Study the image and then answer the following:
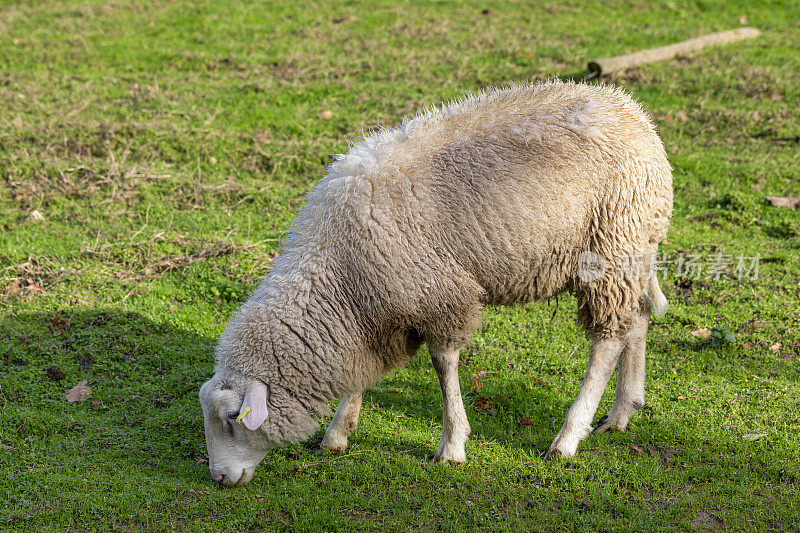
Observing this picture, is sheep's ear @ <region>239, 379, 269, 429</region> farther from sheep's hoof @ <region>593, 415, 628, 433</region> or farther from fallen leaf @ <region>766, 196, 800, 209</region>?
fallen leaf @ <region>766, 196, 800, 209</region>

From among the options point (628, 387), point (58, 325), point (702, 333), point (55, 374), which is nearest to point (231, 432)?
point (55, 374)

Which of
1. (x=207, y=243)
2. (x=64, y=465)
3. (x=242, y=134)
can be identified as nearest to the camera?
(x=64, y=465)

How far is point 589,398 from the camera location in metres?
5.16

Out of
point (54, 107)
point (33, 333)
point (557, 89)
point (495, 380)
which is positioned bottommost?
point (495, 380)

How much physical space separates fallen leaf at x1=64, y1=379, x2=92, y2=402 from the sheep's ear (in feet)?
5.96

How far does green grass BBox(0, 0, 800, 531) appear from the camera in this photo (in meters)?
4.66

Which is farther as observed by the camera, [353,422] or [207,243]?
[207,243]

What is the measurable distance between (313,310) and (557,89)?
2183 mm

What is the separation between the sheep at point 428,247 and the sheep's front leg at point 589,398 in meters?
0.43

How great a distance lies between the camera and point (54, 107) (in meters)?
10.0

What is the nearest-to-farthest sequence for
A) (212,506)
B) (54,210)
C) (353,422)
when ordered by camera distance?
(212,506), (353,422), (54,210)

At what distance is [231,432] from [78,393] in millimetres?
1698

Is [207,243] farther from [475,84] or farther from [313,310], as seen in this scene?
[475,84]

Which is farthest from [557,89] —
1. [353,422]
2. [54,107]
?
[54,107]
